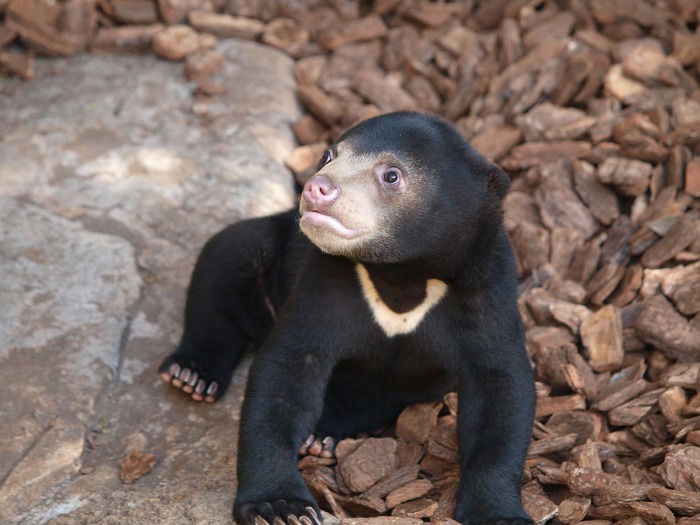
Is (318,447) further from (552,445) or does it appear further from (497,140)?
(497,140)

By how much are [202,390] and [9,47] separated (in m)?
4.07

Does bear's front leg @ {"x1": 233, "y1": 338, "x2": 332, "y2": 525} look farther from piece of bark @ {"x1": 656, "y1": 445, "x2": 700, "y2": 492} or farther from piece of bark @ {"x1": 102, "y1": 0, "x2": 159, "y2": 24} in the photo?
piece of bark @ {"x1": 102, "y1": 0, "x2": 159, "y2": 24}

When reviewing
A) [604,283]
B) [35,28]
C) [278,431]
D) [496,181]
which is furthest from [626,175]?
[35,28]

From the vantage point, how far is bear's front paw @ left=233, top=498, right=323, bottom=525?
3703mm

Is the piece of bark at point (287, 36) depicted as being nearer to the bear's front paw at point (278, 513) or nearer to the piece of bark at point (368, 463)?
the piece of bark at point (368, 463)

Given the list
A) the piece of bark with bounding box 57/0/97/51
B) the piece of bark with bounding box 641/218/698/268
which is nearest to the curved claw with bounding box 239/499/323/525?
the piece of bark with bounding box 641/218/698/268

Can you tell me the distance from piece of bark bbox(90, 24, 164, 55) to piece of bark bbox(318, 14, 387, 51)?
4.33 ft

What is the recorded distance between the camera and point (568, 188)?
19.7ft

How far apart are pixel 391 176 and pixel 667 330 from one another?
1.80 metres

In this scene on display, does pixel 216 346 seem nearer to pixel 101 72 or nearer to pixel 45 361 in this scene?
pixel 45 361

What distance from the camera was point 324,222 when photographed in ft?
12.2

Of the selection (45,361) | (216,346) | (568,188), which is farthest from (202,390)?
(568,188)

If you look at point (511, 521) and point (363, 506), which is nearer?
point (511, 521)

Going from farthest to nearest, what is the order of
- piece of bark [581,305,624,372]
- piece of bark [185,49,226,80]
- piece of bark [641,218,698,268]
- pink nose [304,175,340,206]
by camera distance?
piece of bark [185,49,226,80], piece of bark [641,218,698,268], piece of bark [581,305,624,372], pink nose [304,175,340,206]
